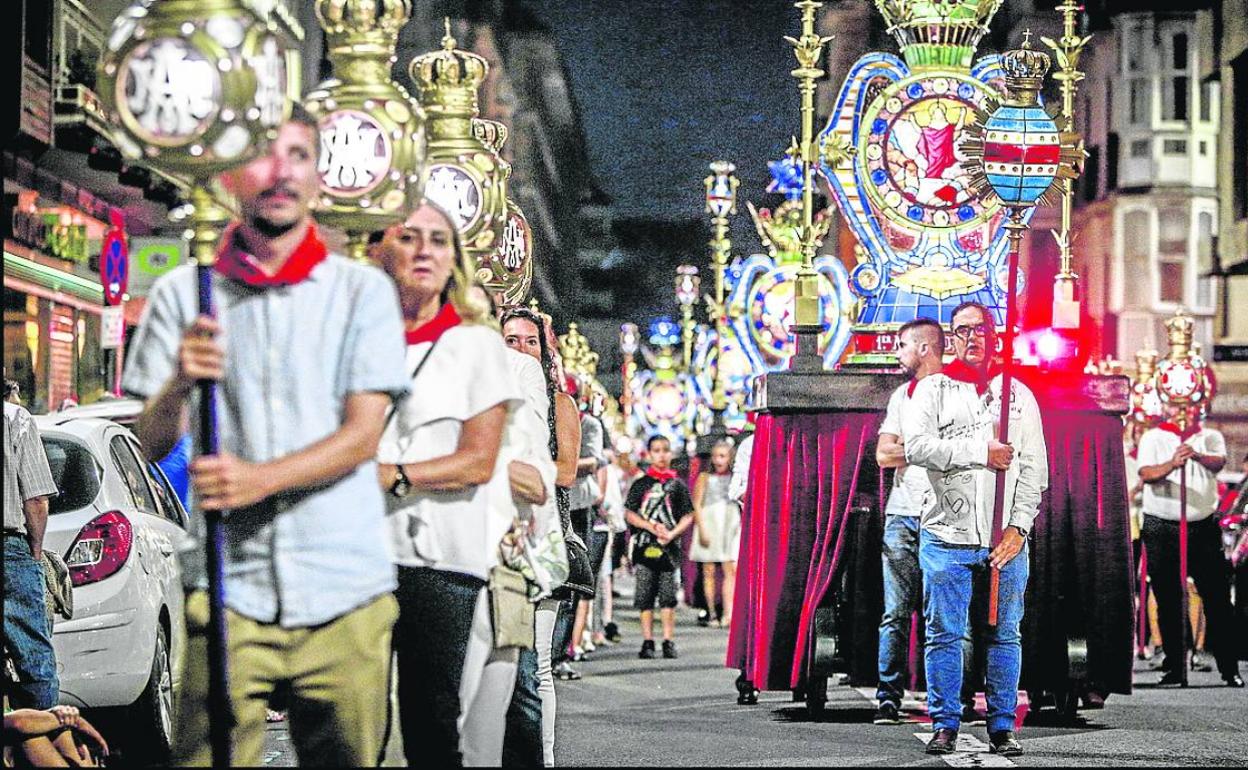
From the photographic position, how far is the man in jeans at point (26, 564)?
9.27 meters

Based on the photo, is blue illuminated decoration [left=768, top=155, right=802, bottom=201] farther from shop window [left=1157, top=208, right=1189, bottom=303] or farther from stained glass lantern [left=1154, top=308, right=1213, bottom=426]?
shop window [left=1157, top=208, right=1189, bottom=303]

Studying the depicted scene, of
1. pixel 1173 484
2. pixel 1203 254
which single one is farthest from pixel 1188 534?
pixel 1203 254

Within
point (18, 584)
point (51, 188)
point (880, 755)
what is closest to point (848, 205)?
point (880, 755)

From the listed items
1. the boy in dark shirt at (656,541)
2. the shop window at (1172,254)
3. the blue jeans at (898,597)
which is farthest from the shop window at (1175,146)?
the blue jeans at (898,597)

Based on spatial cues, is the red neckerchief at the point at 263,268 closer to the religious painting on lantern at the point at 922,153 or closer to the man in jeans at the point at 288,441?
the man in jeans at the point at 288,441

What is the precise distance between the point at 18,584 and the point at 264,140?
443 cm

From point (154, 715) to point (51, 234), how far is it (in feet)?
60.1

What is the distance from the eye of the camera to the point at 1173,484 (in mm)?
16469

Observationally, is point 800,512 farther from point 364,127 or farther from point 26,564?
point 364,127

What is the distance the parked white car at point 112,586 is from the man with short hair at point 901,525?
3.51 metres

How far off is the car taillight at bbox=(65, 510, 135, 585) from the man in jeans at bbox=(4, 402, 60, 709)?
22.4 inches

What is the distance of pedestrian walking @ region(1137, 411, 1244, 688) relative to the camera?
52.7 ft

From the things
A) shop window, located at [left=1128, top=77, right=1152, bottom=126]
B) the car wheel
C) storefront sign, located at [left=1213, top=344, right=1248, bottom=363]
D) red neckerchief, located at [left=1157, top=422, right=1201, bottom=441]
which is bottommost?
the car wheel

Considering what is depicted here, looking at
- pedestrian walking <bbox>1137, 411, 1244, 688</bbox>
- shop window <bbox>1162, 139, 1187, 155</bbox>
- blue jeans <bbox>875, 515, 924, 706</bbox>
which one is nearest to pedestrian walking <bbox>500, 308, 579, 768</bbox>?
blue jeans <bbox>875, 515, 924, 706</bbox>
